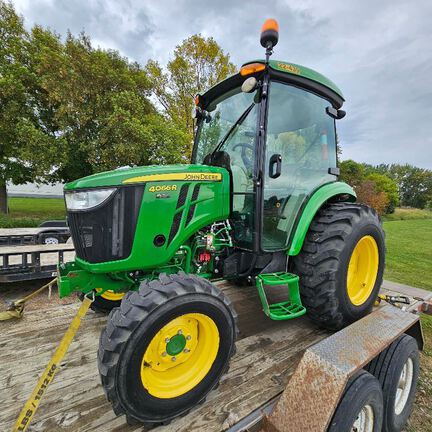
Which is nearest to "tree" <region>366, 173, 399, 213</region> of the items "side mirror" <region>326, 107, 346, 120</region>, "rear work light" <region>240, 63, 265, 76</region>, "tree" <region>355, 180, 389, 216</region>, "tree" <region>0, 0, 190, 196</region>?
"tree" <region>355, 180, 389, 216</region>

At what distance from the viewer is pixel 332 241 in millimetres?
2316

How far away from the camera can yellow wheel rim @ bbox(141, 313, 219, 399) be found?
62.0 inches

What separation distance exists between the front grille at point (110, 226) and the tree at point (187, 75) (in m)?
9.59

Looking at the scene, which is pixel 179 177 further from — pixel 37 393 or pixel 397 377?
pixel 397 377

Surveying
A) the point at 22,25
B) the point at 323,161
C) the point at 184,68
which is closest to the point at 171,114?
the point at 184,68

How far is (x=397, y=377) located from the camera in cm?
181

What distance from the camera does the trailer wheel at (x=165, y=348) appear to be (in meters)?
1.42

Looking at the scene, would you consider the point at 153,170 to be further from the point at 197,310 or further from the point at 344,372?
the point at 344,372

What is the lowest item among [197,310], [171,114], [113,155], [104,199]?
[197,310]

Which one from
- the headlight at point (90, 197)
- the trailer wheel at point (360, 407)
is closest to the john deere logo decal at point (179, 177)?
the headlight at point (90, 197)

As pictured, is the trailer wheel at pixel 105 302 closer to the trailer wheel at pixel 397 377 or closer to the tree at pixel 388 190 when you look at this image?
the trailer wheel at pixel 397 377

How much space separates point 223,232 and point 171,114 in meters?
10.3

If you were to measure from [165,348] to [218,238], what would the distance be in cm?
105

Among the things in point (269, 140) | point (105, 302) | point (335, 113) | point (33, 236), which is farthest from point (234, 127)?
point (33, 236)
